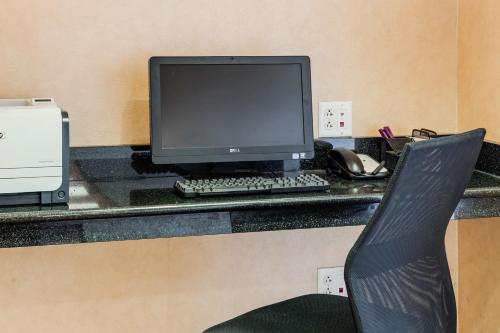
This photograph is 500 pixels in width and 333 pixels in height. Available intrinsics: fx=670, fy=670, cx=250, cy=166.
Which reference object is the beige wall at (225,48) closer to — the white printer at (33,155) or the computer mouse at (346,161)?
the computer mouse at (346,161)

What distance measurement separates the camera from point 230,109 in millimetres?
1907

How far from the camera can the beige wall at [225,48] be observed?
1.92 m

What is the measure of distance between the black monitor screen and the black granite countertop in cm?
17

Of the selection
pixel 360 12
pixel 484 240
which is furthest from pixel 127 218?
pixel 484 240

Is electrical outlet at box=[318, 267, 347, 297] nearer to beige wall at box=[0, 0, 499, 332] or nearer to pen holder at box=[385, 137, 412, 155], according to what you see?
beige wall at box=[0, 0, 499, 332]

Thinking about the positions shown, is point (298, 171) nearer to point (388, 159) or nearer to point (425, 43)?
point (388, 159)

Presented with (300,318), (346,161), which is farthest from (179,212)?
(346,161)

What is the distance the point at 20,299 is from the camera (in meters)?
2.01

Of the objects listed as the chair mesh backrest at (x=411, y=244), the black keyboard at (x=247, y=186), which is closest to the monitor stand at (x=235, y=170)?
the black keyboard at (x=247, y=186)

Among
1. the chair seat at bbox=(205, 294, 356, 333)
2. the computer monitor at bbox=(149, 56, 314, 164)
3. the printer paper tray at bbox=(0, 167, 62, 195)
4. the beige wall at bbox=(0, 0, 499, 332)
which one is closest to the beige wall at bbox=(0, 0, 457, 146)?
the beige wall at bbox=(0, 0, 499, 332)

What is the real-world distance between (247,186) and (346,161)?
38 cm

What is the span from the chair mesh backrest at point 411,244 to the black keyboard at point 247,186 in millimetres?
391

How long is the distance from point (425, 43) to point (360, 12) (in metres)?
0.24

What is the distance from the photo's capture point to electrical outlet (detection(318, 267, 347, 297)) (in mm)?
2193
